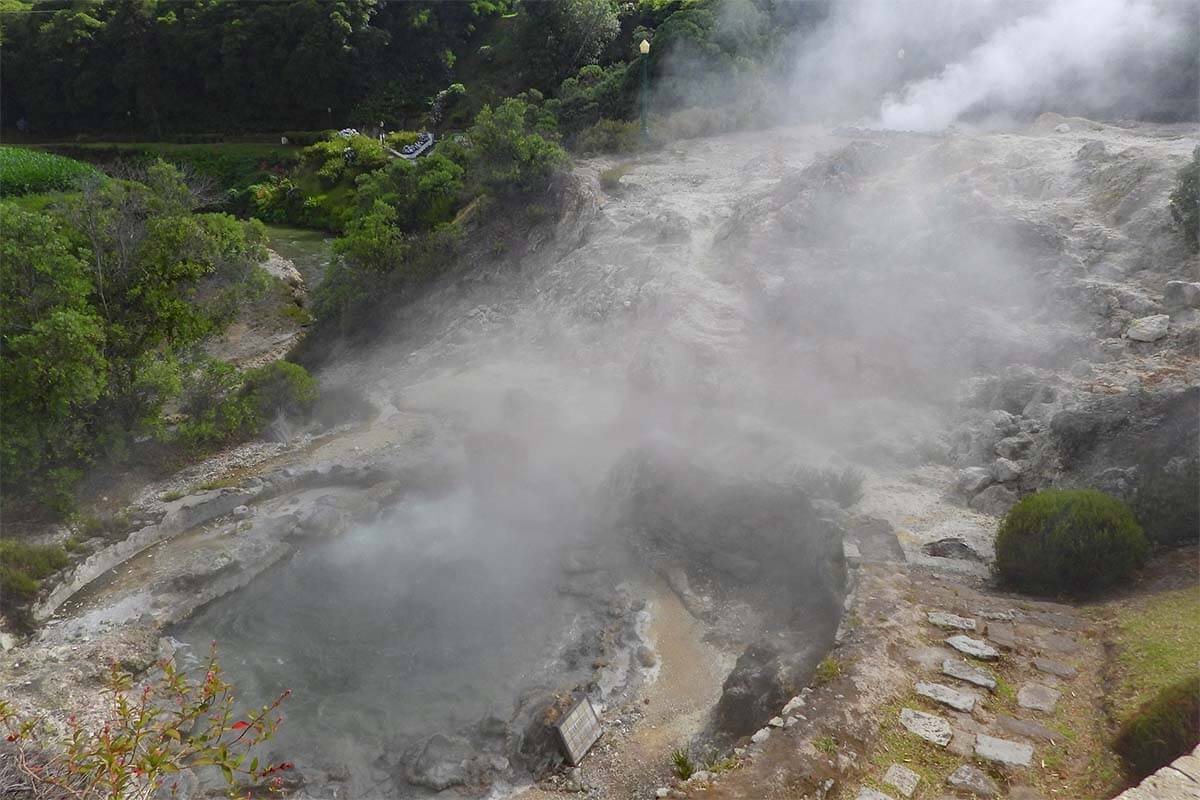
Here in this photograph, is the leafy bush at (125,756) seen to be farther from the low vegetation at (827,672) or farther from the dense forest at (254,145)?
the dense forest at (254,145)

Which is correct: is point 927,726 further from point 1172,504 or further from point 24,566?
point 24,566

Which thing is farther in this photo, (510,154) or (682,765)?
(510,154)

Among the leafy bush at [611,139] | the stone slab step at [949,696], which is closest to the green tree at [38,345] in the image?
the stone slab step at [949,696]

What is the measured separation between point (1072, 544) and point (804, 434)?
4659 millimetres

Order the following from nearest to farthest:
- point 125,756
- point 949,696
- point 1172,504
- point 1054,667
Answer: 1. point 125,756
2. point 949,696
3. point 1054,667
4. point 1172,504

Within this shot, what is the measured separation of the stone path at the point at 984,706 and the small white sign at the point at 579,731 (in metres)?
3.16

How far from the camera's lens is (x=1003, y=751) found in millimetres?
6496

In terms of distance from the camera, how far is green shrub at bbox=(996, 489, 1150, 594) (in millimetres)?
8516

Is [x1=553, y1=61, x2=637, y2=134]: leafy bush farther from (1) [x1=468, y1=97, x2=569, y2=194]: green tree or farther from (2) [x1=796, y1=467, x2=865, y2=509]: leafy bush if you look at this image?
(2) [x1=796, y1=467, x2=865, y2=509]: leafy bush

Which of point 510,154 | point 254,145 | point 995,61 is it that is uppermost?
point 995,61

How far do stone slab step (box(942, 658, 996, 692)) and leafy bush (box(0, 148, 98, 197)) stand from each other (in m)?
34.3

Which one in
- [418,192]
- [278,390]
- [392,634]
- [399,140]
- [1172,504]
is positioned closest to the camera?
[1172,504]

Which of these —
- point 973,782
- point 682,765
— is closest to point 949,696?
point 973,782

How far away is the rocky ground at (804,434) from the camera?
750 centimetres
